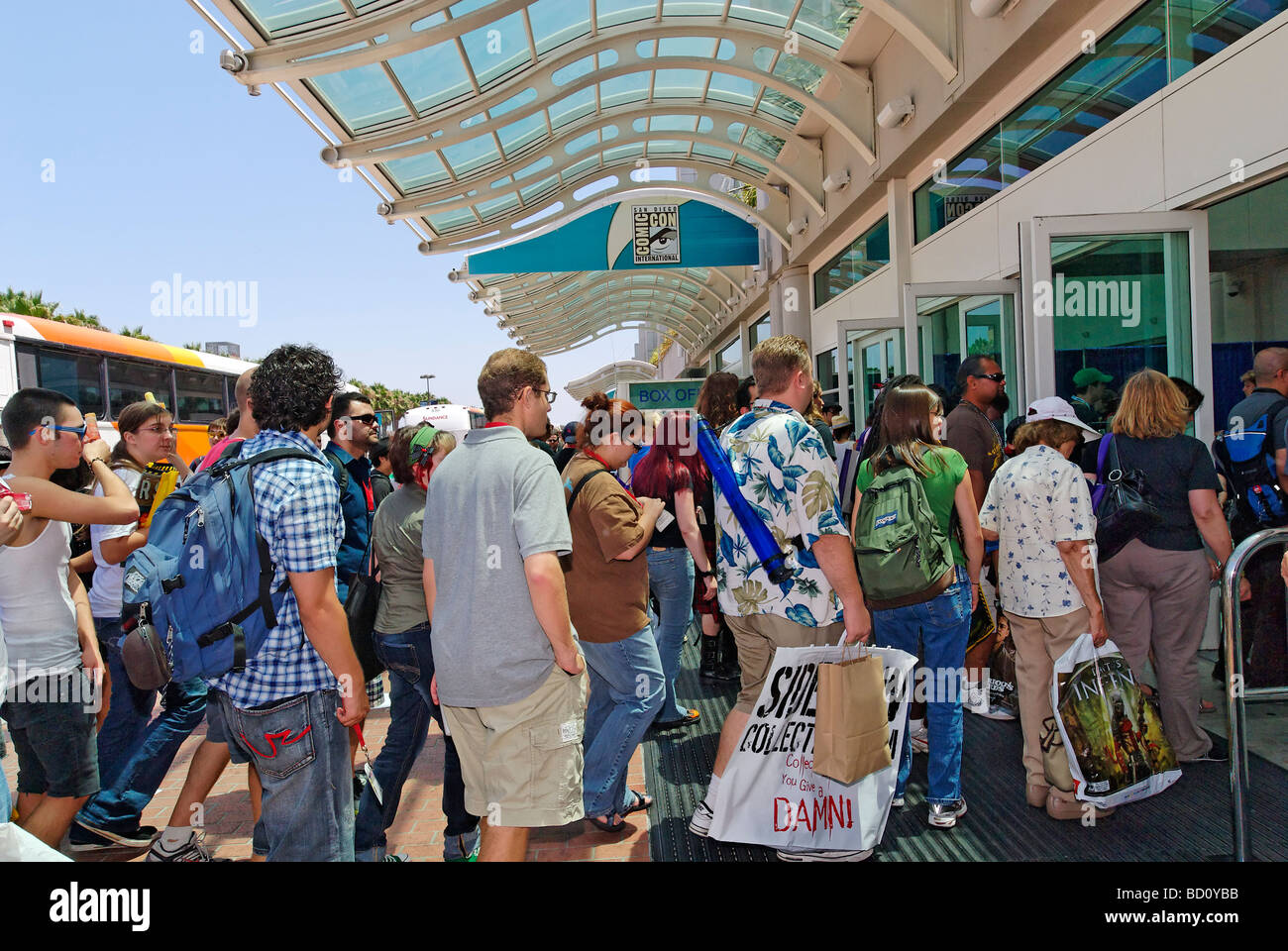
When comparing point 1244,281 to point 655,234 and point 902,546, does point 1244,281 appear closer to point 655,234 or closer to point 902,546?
point 902,546

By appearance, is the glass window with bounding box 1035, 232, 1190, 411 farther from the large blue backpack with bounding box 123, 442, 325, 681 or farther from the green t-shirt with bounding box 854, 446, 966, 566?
the large blue backpack with bounding box 123, 442, 325, 681

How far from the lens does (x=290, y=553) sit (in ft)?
8.27

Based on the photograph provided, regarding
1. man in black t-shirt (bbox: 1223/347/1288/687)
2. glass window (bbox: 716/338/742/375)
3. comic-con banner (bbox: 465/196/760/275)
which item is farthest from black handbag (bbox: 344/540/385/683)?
glass window (bbox: 716/338/742/375)

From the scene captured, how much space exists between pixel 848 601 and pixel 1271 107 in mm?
4235

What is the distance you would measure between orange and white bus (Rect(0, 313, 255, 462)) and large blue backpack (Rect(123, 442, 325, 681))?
9.13 meters

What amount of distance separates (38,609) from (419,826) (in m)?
1.88

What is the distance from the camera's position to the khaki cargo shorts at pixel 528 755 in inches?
108

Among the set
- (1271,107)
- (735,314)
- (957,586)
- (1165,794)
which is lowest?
(1165,794)

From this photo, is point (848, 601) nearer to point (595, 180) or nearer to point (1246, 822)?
point (1246, 822)

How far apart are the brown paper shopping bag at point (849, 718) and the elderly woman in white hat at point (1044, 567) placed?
Answer: 3.61 feet

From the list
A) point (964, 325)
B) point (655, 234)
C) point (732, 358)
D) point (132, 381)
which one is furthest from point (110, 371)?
point (732, 358)

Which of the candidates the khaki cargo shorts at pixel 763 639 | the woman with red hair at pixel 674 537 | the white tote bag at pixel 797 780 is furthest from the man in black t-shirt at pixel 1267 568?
the woman with red hair at pixel 674 537

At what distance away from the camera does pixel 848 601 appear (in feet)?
10.6
